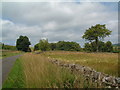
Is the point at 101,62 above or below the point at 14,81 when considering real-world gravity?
above

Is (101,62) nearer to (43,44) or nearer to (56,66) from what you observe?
(56,66)

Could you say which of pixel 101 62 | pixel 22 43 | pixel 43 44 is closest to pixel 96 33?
pixel 43 44

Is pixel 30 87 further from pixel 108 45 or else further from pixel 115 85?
pixel 108 45

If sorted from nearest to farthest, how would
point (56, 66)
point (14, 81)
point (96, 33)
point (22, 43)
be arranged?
point (14, 81)
point (56, 66)
point (96, 33)
point (22, 43)

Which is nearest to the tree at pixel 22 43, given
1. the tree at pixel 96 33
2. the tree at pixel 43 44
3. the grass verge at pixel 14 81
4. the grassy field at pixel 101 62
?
the tree at pixel 43 44

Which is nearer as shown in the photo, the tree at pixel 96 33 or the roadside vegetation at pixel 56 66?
the roadside vegetation at pixel 56 66

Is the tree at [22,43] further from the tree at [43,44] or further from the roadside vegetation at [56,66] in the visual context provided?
the tree at [43,44]

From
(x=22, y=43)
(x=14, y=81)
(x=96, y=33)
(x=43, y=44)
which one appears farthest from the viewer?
(x=22, y=43)

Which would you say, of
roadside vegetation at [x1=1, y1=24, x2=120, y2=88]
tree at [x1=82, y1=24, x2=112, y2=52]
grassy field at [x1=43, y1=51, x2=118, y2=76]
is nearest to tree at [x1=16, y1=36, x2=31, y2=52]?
roadside vegetation at [x1=1, y1=24, x2=120, y2=88]

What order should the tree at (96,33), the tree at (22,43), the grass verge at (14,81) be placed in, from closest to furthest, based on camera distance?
the grass verge at (14,81) < the tree at (96,33) < the tree at (22,43)

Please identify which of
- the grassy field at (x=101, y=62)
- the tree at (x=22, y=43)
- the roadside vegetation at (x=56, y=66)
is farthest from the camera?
the tree at (x=22, y=43)

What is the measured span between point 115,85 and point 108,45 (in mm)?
61773

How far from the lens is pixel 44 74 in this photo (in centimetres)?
471

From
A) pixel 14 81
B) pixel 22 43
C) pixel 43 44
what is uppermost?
pixel 22 43
